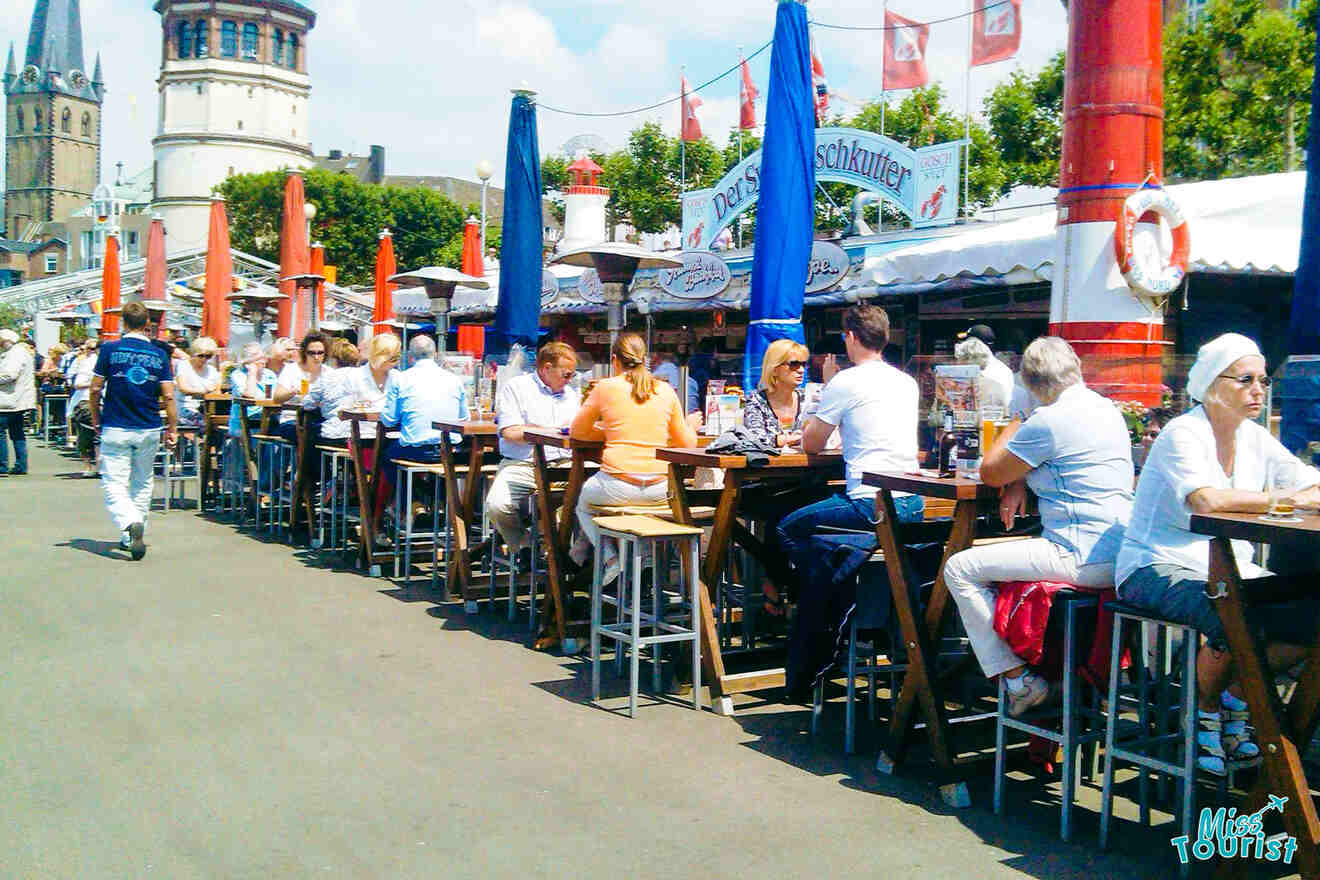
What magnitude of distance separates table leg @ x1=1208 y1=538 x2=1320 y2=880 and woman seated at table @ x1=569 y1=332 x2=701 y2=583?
340 cm

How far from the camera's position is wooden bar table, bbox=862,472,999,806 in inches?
187

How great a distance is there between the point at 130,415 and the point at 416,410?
2.67 m

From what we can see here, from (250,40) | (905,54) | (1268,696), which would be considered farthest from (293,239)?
(250,40)

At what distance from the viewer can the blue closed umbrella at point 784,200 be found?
27.9 ft

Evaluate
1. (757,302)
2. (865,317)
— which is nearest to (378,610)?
(757,302)

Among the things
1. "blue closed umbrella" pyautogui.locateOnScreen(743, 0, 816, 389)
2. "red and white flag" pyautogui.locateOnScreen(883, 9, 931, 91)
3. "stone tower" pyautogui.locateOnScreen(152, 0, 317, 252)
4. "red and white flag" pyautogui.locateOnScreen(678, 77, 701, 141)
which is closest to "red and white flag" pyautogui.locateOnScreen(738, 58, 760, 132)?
"red and white flag" pyautogui.locateOnScreen(678, 77, 701, 141)

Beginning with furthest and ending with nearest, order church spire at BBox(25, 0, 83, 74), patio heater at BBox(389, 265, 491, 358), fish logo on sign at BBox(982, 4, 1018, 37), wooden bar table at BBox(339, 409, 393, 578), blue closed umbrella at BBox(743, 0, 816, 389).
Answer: church spire at BBox(25, 0, 83, 74) → fish logo on sign at BBox(982, 4, 1018, 37) → patio heater at BBox(389, 265, 491, 358) → wooden bar table at BBox(339, 409, 393, 578) → blue closed umbrella at BBox(743, 0, 816, 389)

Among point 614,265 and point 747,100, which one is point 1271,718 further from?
point 747,100

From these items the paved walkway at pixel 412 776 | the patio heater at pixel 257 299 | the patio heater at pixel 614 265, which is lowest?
the paved walkway at pixel 412 776

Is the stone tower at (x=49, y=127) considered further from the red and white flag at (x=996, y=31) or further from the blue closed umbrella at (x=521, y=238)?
the blue closed umbrella at (x=521, y=238)

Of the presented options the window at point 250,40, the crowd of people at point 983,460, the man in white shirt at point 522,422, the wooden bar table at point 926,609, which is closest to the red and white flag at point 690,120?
the crowd of people at point 983,460

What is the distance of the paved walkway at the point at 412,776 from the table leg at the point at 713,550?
0.79 ft

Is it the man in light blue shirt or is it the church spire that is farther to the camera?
the church spire

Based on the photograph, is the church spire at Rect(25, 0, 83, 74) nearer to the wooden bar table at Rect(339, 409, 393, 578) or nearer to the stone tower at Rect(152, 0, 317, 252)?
the stone tower at Rect(152, 0, 317, 252)
